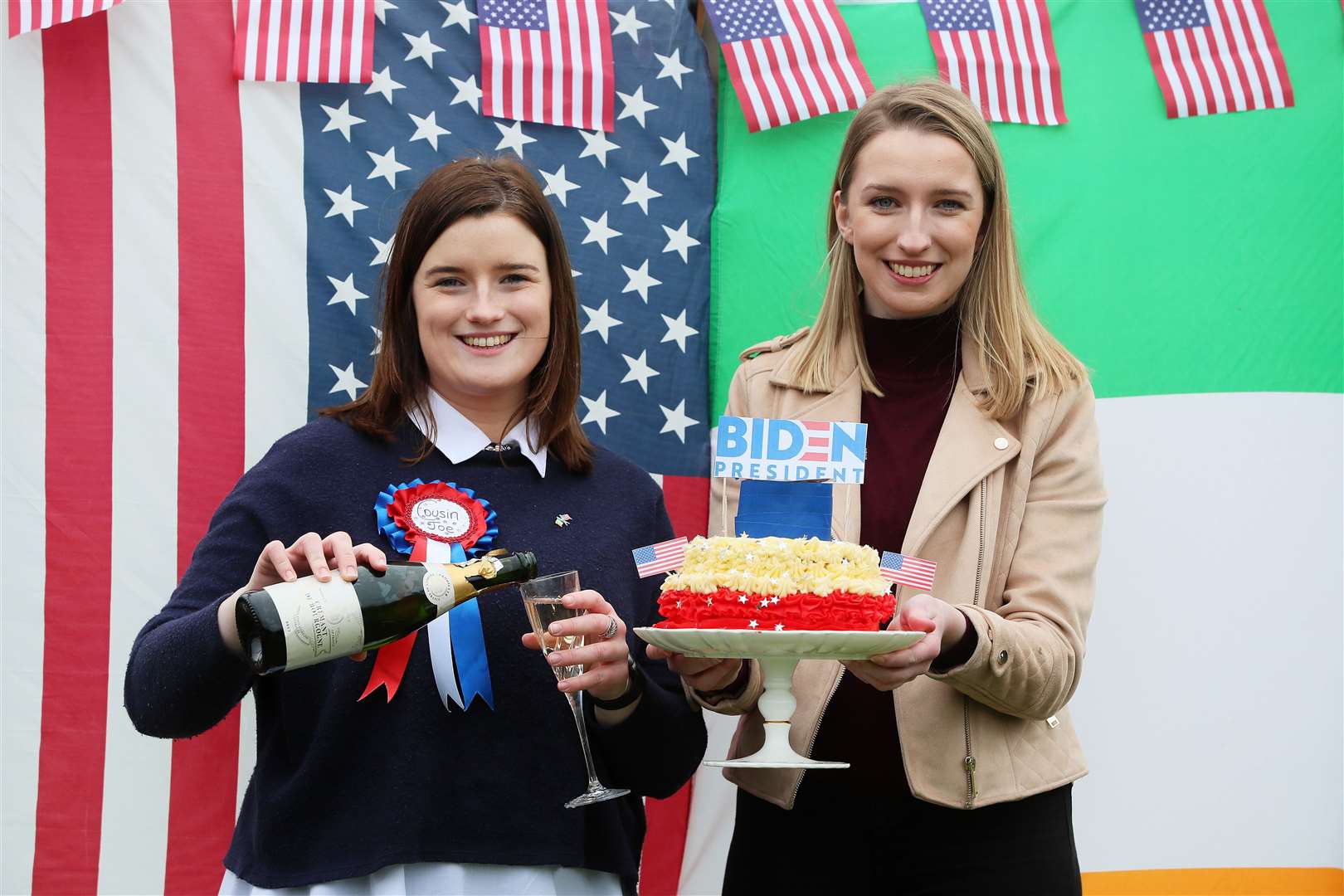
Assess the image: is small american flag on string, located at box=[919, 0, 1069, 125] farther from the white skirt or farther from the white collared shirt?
the white skirt

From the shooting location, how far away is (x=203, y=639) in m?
1.86

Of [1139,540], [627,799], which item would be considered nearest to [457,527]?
[627,799]

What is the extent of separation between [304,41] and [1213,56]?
2471 millimetres

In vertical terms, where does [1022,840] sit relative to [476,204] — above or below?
below

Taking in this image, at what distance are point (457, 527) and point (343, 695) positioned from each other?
328mm

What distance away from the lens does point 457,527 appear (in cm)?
214

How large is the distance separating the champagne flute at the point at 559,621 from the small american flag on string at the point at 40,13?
1.98m

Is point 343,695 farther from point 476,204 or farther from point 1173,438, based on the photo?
point 1173,438

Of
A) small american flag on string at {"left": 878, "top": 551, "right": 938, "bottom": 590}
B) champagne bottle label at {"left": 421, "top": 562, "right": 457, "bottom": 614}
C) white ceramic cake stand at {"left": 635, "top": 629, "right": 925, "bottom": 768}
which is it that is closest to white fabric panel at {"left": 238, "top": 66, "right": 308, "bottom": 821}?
champagne bottle label at {"left": 421, "top": 562, "right": 457, "bottom": 614}

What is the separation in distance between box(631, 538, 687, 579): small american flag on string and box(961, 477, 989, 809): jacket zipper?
51 centimetres

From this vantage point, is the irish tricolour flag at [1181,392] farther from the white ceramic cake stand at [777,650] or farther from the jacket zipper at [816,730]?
the white ceramic cake stand at [777,650]

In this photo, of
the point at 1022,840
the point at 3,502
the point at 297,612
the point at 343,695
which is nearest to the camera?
the point at 297,612

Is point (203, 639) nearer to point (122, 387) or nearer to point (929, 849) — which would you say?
point (929, 849)

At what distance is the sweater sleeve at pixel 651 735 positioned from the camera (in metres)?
2.19
